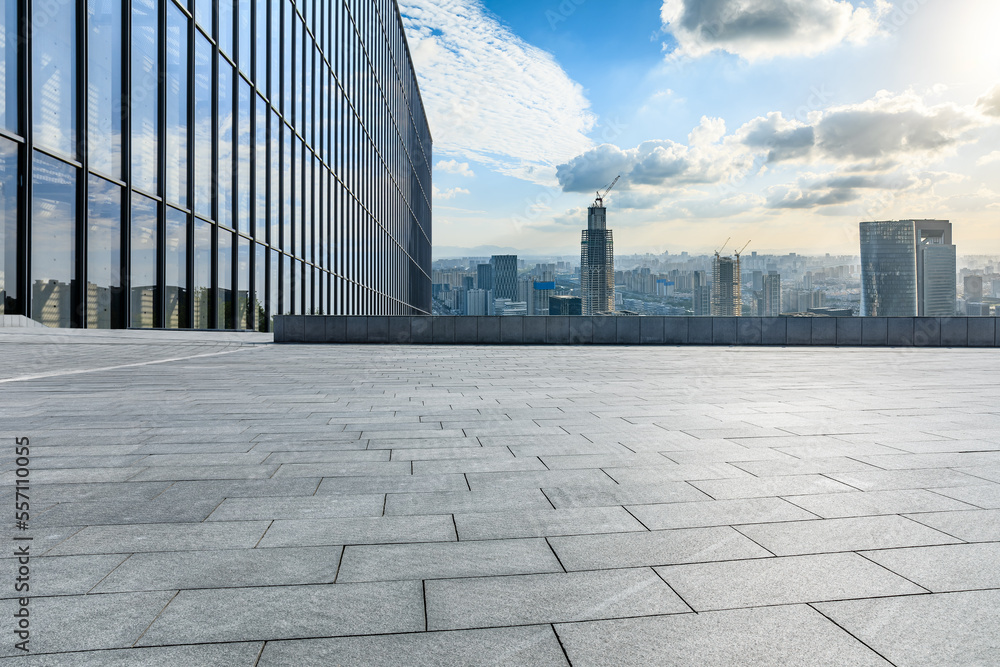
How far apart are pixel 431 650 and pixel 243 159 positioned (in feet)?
66.7

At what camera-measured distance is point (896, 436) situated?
223 inches

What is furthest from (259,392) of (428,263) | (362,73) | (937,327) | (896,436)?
(428,263)

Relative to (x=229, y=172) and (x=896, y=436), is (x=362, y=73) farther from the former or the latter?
(x=896, y=436)

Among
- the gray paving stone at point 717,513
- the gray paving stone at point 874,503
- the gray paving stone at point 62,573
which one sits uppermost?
the gray paving stone at point 874,503

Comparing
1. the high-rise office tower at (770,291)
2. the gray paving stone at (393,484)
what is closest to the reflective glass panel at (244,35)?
the gray paving stone at (393,484)

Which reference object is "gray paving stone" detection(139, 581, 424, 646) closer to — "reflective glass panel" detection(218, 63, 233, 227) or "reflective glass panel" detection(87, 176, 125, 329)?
"reflective glass panel" detection(87, 176, 125, 329)

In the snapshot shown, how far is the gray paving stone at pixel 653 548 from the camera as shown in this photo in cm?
282

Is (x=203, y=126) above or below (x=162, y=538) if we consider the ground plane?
above

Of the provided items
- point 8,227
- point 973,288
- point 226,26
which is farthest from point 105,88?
point 973,288

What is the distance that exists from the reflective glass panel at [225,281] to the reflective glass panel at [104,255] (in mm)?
5087

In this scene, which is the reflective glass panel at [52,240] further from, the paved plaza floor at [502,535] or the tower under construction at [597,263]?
the tower under construction at [597,263]

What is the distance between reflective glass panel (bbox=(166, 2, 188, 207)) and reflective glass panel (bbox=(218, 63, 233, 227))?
6.93 feet

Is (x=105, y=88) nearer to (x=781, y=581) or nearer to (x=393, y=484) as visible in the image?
(x=393, y=484)

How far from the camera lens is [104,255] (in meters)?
12.6
